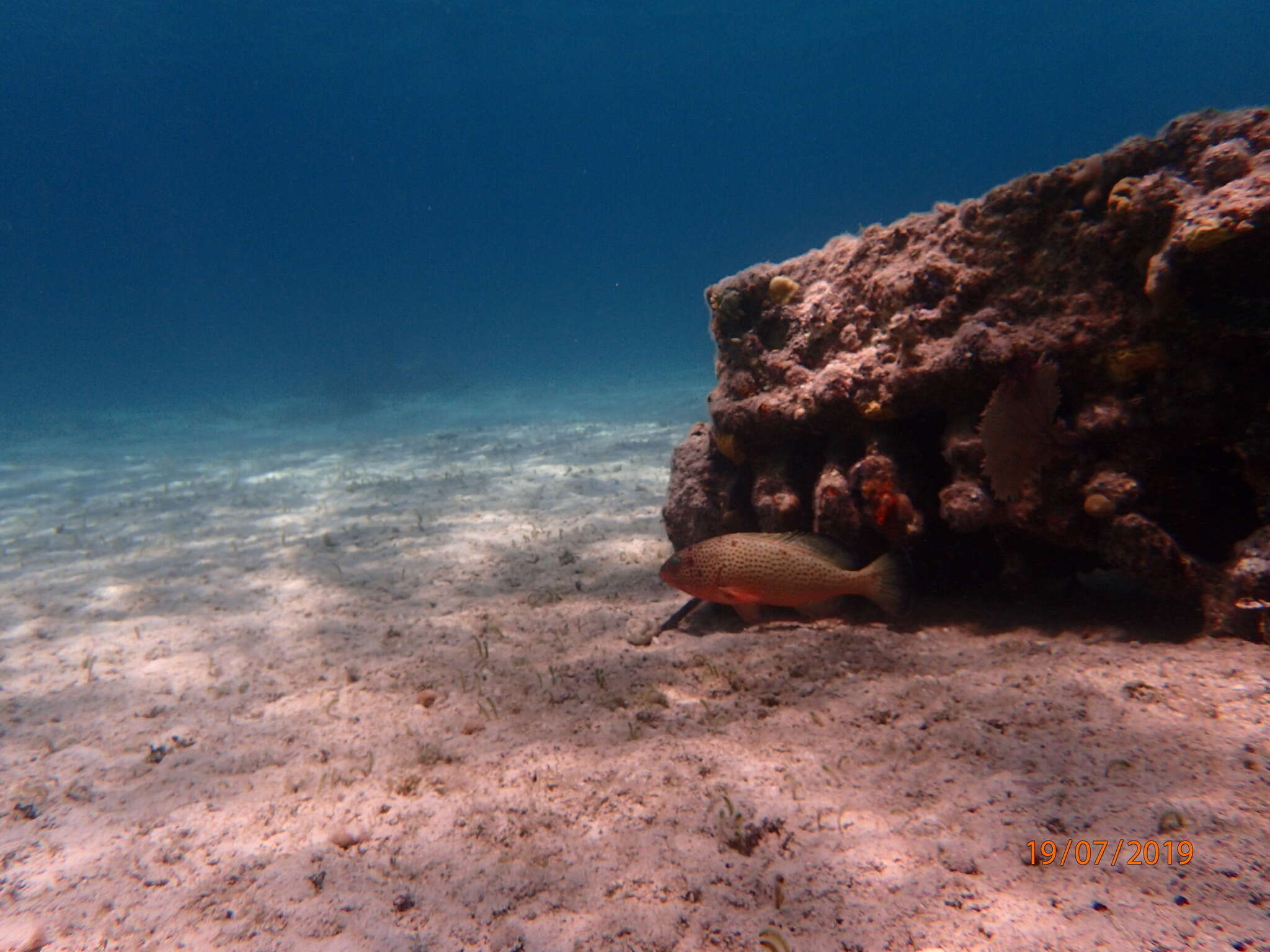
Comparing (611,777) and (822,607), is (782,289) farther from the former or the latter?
(611,777)

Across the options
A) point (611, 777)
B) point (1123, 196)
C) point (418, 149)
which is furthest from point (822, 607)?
point (418, 149)

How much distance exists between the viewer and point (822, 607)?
3691 mm

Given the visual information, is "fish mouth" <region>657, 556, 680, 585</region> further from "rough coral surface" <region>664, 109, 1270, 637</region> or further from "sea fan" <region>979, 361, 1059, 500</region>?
"sea fan" <region>979, 361, 1059, 500</region>

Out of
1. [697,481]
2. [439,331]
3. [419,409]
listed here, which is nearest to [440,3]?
[439,331]

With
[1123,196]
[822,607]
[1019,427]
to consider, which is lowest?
[822,607]

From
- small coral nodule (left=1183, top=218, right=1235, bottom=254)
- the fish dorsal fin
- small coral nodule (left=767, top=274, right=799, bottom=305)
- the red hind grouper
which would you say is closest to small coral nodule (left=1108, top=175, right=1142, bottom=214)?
small coral nodule (left=1183, top=218, right=1235, bottom=254)

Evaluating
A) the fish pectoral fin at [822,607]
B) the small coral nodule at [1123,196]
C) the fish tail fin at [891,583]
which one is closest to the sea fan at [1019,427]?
the fish tail fin at [891,583]

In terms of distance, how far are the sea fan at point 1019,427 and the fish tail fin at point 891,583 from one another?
2.15 feet

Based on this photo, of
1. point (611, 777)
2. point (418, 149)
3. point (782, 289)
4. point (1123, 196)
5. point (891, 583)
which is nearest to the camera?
point (611, 777)

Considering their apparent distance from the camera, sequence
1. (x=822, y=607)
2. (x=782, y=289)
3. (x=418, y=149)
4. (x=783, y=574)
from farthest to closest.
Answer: (x=418, y=149), (x=782, y=289), (x=822, y=607), (x=783, y=574)

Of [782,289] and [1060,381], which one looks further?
[782,289]

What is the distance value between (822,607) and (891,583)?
1.66 feet

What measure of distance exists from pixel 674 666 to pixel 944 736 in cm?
150
